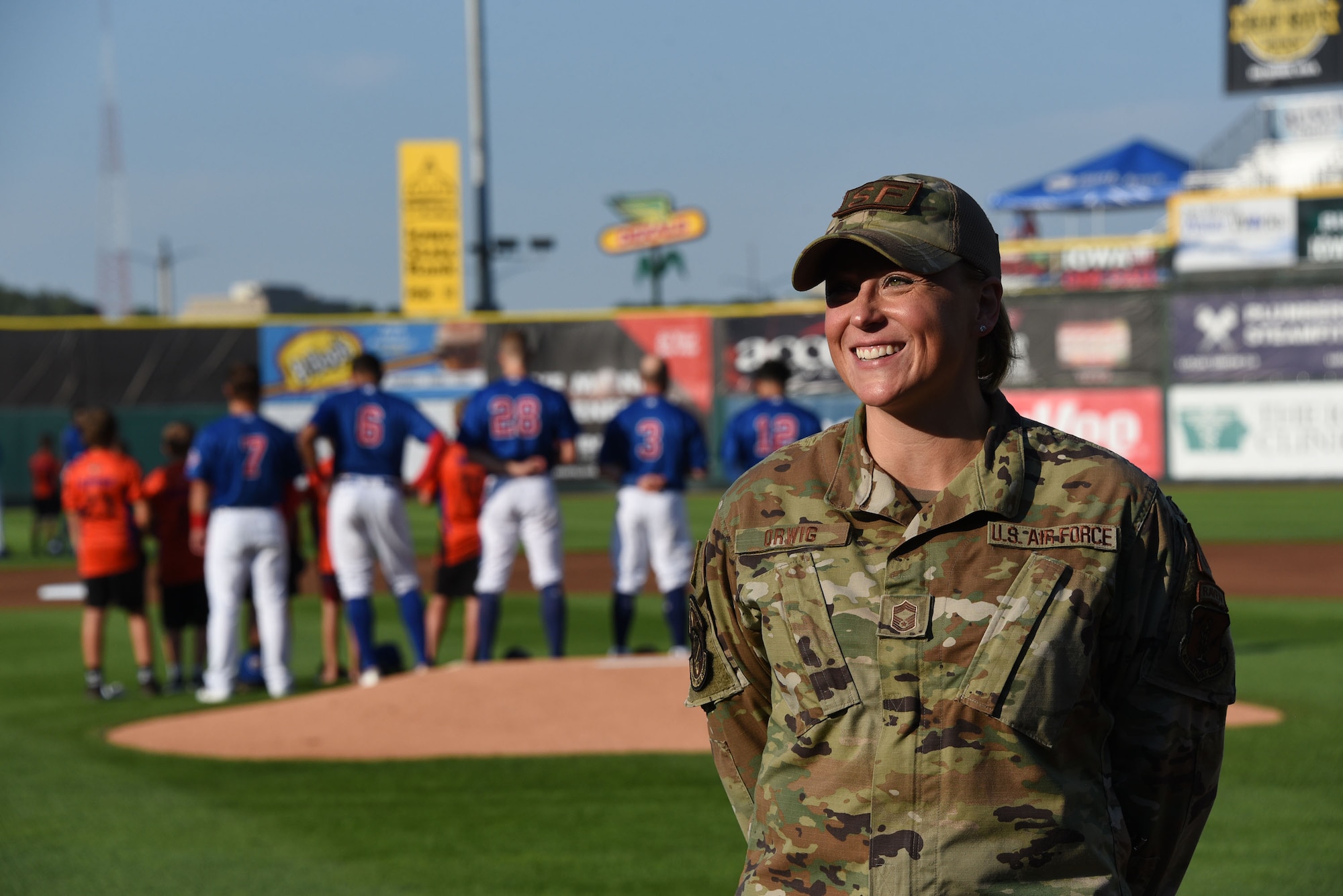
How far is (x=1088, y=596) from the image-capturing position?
2.11 meters

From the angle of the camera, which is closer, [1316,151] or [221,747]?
[221,747]

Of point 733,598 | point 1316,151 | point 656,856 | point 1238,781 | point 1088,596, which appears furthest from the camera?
point 1316,151

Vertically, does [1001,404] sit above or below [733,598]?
above

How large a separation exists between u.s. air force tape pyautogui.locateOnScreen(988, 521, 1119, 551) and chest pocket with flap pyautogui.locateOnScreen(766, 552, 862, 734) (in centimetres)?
28

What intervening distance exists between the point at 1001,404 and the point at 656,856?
366cm

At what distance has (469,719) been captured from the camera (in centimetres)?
797

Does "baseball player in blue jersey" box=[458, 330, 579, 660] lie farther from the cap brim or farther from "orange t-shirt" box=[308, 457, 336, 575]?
the cap brim

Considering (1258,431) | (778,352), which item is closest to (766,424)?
(778,352)

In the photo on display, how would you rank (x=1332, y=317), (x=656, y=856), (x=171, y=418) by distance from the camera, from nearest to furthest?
(x=656, y=856), (x=1332, y=317), (x=171, y=418)

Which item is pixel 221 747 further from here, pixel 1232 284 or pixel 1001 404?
pixel 1232 284

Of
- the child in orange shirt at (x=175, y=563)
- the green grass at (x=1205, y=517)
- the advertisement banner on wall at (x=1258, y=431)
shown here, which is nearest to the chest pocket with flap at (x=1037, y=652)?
the child in orange shirt at (x=175, y=563)

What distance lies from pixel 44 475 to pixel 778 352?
1325cm

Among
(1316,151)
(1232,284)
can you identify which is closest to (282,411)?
(1232,284)

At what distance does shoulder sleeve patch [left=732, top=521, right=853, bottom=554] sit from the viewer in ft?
7.28
